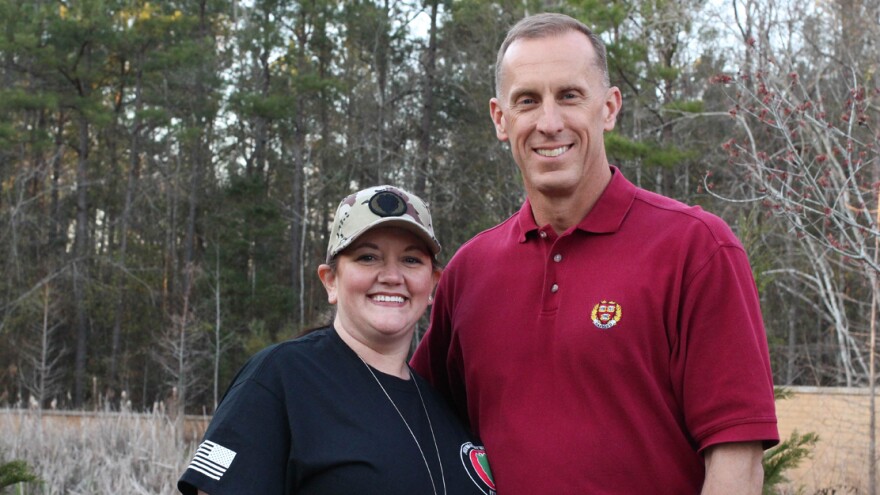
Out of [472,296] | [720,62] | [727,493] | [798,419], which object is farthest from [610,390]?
[720,62]

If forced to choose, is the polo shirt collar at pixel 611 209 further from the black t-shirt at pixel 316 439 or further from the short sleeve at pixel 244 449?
the short sleeve at pixel 244 449

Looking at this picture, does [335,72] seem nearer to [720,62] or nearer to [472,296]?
[720,62]

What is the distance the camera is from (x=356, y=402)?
2873 mm

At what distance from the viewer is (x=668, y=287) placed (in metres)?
2.72

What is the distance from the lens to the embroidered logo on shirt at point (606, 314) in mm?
2783

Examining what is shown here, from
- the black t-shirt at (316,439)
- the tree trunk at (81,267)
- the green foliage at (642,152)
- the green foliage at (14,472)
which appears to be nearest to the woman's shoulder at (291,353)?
the black t-shirt at (316,439)

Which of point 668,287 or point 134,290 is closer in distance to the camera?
point 668,287

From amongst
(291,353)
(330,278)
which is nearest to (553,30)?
(330,278)

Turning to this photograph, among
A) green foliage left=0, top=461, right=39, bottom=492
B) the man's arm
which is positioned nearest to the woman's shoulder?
the man's arm

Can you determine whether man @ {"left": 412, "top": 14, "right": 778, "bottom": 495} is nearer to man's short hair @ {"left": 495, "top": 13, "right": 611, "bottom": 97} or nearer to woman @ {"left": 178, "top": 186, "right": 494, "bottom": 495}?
man's short hair @ {"left": 495, "top": 13, "right": 611, "bottom": 97}

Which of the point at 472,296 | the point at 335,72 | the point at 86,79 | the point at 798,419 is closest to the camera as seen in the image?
the point at 472,296

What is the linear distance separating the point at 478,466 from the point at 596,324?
0.60 m

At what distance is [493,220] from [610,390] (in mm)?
22845

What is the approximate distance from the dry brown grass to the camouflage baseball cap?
3850mm
